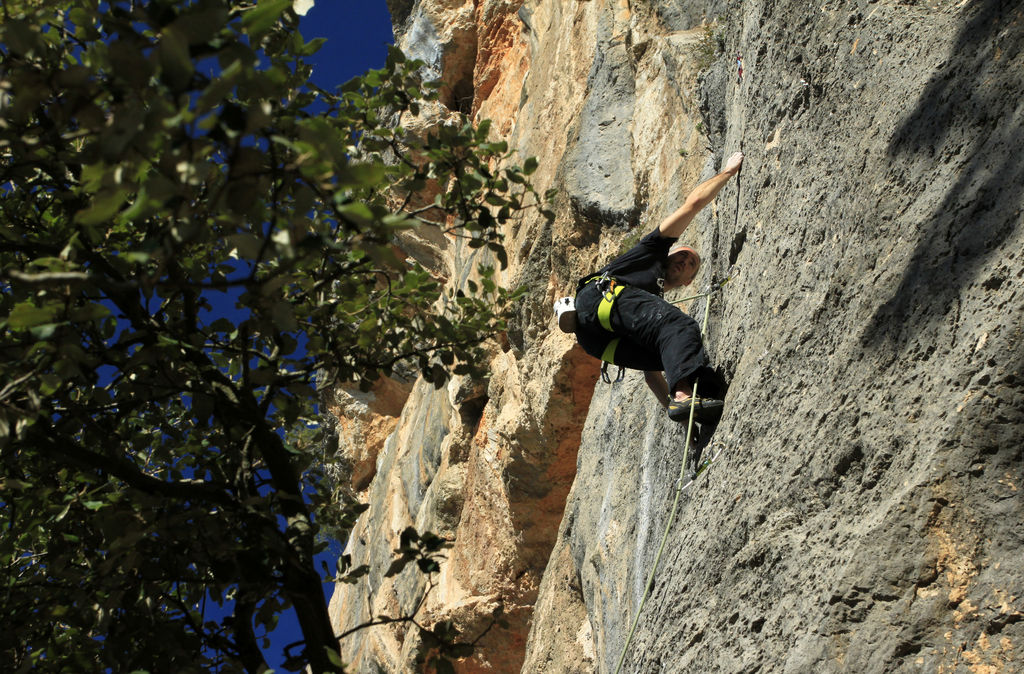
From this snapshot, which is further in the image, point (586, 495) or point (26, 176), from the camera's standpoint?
point (586, 495)

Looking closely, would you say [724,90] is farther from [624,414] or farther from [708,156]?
[624,414]

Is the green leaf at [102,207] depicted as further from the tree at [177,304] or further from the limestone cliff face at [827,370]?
the limestone cliff face at [827,370]

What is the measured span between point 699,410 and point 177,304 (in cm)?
256

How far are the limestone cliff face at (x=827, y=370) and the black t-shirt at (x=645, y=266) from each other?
31cm

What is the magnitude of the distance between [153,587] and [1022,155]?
3.63 m

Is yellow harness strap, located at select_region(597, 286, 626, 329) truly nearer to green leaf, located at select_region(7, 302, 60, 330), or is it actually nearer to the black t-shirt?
the black t-shirt

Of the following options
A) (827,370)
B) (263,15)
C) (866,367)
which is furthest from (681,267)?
(263,15)

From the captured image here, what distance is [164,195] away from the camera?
2357 mm

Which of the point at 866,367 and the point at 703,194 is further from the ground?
the point at 703,194

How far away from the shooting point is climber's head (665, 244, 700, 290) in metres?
6.07

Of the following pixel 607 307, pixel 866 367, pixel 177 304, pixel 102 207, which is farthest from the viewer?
pixel 607 307

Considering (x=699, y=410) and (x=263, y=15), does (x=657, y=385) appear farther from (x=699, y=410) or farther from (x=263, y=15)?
(x=263, y=15)

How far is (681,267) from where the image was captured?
239 inches

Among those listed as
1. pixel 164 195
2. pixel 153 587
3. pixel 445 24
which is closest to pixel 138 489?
pixel 153 587
